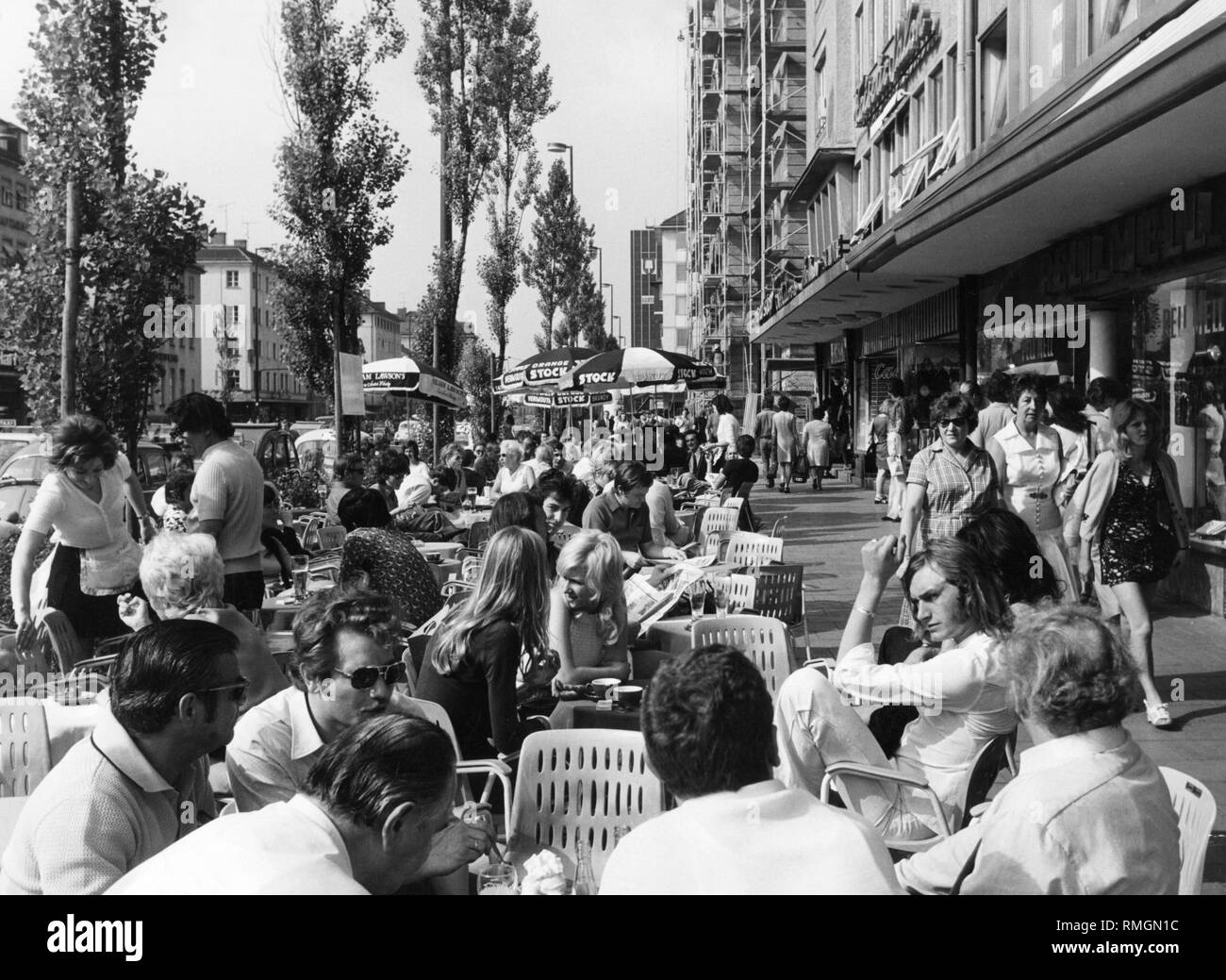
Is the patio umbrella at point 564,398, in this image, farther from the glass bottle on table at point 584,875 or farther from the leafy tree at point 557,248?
the leafy tree at point 557,248

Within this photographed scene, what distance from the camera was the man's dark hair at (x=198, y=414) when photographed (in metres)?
6.57

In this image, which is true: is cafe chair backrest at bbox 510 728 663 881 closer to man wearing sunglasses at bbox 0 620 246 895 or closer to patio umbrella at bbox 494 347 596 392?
man wearing sunglasses at bbox 0 620 246 895

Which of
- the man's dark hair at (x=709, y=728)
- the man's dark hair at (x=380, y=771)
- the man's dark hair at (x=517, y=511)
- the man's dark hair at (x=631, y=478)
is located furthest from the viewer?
the man's dark hair at (x=631, y=478)

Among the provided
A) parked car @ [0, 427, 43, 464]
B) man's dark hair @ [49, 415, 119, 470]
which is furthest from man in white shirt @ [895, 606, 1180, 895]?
parked car @ [0, 427, 43, 464]

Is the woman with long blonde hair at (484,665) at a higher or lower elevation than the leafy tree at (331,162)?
lower

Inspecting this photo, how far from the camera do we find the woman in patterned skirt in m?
7.17

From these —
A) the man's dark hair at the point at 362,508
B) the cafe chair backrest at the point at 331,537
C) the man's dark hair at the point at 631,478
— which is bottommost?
the cafe chair backrest at the point at 331,537

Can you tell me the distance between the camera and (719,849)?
2.44 meters

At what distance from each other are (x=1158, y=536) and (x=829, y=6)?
98.6 feet

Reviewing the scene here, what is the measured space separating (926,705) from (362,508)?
6.00 metres

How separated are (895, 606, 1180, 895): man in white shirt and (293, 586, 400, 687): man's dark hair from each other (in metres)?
1.77

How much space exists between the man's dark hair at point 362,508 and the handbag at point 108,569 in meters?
2.70

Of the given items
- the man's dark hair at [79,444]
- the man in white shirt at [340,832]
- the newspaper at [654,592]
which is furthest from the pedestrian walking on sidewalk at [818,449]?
the man in white shirt at [340,832]
